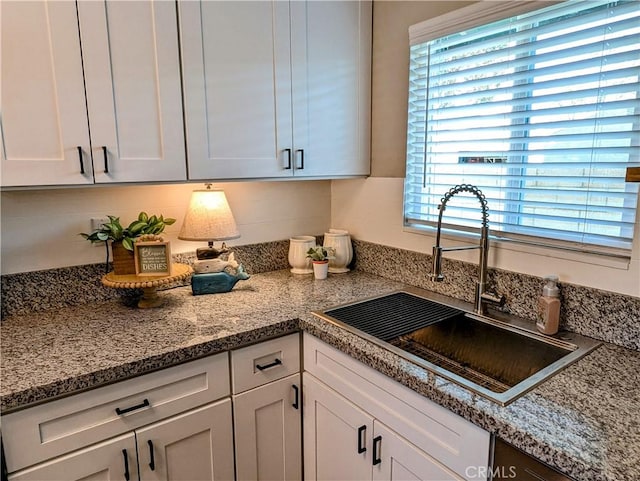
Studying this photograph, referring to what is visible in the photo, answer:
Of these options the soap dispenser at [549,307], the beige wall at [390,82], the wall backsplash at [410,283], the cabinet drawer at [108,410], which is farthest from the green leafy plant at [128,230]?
the soap dispenser at [549,307]

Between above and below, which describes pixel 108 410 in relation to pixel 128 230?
below

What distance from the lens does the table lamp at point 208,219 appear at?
5.64 feet

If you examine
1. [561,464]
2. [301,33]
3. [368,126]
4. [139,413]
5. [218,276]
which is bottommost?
[139,413]

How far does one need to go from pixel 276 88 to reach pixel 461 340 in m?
1.17

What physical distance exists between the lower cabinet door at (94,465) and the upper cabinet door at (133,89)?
0.79m

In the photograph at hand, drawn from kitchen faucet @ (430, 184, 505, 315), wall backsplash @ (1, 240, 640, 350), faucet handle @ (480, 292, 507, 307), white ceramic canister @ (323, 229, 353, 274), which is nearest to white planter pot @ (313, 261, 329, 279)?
white ceramic canister @ (323, 229, 353, 274)

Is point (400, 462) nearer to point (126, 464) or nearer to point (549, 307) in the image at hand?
point (549, 307)

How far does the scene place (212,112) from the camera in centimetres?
153

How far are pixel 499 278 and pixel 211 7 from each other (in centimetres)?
139

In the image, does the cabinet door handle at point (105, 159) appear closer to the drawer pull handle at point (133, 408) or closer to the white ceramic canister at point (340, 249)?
the drawer pull handle at point (133, 408)

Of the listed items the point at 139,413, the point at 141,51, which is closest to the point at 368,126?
the point at 141,51

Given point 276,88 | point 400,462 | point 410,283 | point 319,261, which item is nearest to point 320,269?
point 319,261

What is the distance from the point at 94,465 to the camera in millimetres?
1174

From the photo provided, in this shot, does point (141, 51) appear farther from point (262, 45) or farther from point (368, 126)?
point (368, 126)
